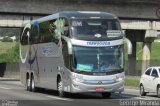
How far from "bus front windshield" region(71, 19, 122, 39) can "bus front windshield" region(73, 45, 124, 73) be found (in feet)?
1.84

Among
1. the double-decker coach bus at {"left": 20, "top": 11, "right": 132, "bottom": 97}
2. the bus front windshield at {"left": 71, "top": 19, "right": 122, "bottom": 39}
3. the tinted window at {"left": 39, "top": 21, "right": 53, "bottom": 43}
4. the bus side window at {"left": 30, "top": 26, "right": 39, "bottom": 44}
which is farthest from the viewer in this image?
the bus side window at {"left": 30, "top": 26, "right": 39, "bottom": 44}

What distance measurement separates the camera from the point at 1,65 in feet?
236

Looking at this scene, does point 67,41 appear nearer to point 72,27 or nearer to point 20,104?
point 72,27

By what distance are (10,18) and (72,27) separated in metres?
35.4

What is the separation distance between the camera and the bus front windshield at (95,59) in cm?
2322

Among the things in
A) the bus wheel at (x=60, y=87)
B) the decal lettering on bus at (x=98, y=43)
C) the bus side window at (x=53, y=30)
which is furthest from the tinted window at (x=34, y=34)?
the decal lettering on bus at (x=98, y=43)

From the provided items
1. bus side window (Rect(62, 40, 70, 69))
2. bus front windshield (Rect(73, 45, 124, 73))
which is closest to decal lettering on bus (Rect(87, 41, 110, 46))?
bus front windshield (Rect(73, 45, 124, 73))

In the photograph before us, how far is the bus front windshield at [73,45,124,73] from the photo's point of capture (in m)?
23.2

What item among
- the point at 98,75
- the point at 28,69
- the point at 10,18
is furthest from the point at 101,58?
the point at 10,18

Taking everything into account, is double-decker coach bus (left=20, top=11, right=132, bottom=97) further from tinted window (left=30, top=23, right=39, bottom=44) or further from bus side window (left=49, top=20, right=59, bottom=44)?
tinted window (left=30, top=23, right=39, bottom=44)

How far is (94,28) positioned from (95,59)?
4.43 ft

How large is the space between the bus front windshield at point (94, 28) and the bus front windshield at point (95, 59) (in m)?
0.56

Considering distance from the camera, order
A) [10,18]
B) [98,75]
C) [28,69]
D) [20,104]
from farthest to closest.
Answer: [10,18], [28,69], [98,75], [20,104]

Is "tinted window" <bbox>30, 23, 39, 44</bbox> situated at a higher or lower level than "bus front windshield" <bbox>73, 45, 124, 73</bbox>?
higher
